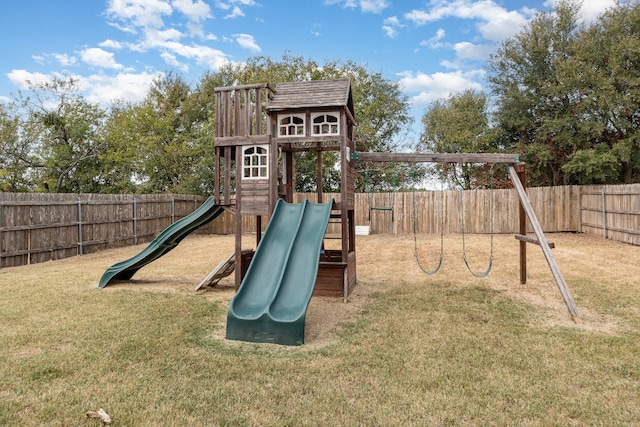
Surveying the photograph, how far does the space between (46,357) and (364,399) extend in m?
2.96

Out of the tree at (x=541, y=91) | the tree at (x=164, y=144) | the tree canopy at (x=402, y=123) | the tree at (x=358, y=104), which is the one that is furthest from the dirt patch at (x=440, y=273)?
the tree at (x=164, y=144)

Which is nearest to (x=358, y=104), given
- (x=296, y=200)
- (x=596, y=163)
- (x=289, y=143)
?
(x=296, y=200)

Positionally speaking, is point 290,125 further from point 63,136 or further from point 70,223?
point 63,136

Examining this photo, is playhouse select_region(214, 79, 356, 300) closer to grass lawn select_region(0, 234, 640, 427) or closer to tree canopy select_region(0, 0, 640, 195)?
grass lawn select_region(0, 234, 640, 427)

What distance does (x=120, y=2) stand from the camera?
9.81 metres

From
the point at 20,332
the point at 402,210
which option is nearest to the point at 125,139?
the point at 402,210

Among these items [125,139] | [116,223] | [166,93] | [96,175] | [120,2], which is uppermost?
[166,93]

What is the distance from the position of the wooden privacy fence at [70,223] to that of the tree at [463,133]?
Result: 41.9 feet

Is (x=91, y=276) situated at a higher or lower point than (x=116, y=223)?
lower

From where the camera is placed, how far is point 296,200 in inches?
674

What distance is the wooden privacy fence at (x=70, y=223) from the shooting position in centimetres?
959

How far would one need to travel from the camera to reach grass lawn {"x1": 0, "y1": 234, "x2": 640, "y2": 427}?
277 cm

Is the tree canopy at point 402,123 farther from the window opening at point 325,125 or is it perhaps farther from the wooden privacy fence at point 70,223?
the window opening at point 325,125

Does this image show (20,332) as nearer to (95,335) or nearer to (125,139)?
(95,335)
